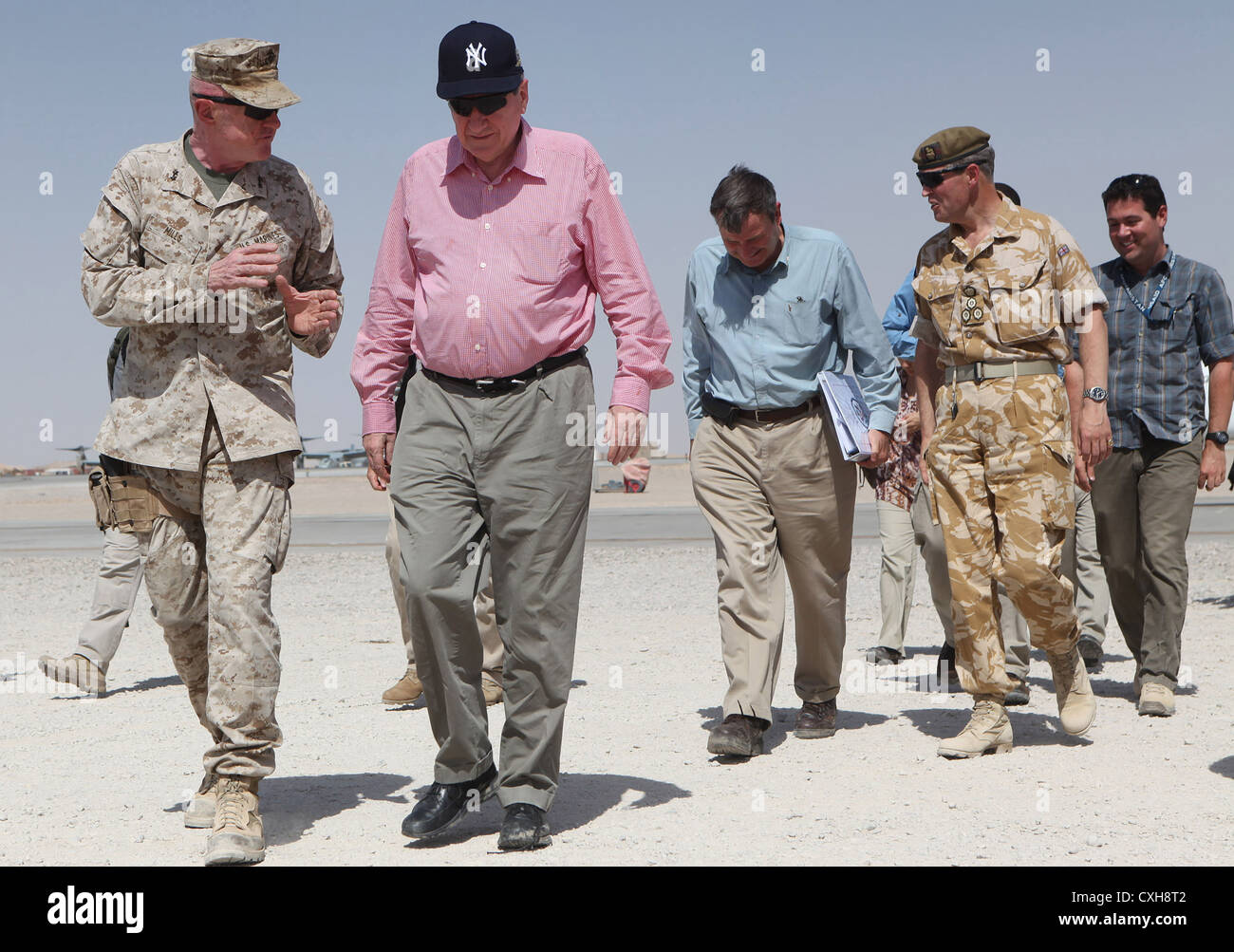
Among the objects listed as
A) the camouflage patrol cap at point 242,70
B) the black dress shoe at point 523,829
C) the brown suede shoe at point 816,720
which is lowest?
the brown suede shoe at point 816,720

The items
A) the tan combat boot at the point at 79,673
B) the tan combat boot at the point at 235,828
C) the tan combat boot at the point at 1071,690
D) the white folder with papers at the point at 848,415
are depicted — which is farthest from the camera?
the tan combat boot at the point at 79,673

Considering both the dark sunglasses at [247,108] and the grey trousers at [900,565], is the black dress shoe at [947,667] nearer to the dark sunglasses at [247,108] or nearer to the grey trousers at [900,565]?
the grey trousers at [900,565]

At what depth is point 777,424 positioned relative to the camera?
624 centimetres

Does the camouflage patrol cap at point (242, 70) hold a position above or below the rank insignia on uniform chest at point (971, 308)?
above

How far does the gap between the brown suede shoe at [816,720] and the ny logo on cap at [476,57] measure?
11.0ft

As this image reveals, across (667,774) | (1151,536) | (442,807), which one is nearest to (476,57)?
(442,807)

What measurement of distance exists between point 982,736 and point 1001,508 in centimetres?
94

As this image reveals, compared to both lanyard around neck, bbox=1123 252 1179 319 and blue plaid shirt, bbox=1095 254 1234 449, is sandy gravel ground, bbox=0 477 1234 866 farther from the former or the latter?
lanyard around neck, bbox=1123 252 1179 319

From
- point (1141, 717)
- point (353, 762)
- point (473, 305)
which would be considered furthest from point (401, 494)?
point (1141, 717)

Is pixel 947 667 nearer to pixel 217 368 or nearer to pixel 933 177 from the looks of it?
pixel 933 177

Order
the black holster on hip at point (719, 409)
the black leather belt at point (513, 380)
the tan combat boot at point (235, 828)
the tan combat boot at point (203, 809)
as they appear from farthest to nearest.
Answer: the black holster on hip at point (719, 409)
the tan combat boot at point (203, 809)
the black leather belt at point (513, 380)
the tan combat boot at point (235, 828)

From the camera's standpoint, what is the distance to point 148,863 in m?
4.29

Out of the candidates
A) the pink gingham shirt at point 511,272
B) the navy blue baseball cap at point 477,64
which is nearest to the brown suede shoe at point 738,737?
the pink gingham shirt at point 511,272

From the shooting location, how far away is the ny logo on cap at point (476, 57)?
4379 mm
